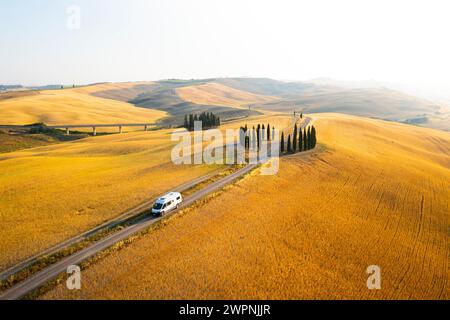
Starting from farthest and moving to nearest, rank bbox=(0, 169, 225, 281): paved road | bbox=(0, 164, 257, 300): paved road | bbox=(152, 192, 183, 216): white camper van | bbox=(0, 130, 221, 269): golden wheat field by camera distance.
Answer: bbox=(152, 192, 183, 216): white camper van
bbox=(0, 130, 221, 269): golden wheat field
bbox=(0, 169, 225, 281): paved road
bbox=(0, 164, 257, 300): paved road

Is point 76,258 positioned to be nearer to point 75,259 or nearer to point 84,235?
point 75,259

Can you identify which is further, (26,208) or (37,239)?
(26,208)

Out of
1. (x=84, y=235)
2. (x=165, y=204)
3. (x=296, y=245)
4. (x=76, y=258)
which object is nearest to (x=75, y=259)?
(x=76, y=258)

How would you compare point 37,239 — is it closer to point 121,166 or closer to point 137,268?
point 137,268

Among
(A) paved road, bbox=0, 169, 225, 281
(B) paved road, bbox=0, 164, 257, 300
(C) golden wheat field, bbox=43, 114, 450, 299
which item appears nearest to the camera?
(B) paved road, bbox=0, 164, 257, 300

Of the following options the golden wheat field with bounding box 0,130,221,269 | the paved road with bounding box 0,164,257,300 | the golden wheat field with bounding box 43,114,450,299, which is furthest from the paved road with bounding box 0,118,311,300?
the golden wheat field with bounding box 0,130,221,269

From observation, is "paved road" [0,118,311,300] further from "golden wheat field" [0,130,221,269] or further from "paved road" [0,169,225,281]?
"golden wheat field" [0,130,221,269]
